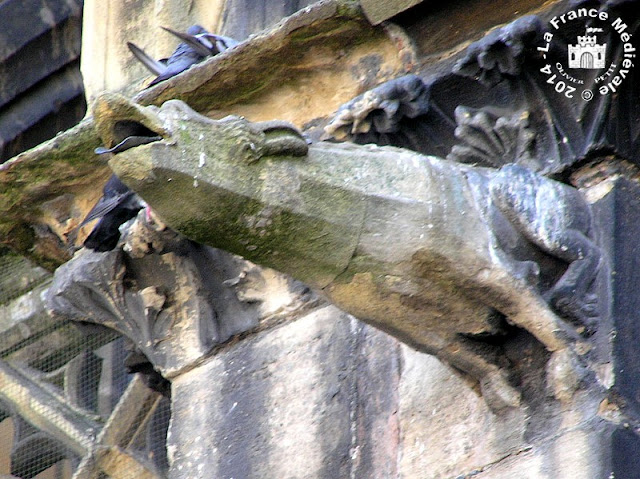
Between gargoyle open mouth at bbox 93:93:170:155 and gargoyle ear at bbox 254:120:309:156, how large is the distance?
19 centimetres

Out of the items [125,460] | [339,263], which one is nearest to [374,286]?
[339,263]

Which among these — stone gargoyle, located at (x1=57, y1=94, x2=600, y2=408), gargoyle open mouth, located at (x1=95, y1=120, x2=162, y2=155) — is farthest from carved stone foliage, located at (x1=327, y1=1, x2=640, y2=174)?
gargoyle open mouth, located at (x1=95, y1=120, x2=162, y2=155)

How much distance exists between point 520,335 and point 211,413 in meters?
0.94

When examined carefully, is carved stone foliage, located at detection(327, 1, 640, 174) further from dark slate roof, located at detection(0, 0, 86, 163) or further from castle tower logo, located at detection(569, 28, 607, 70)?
dark slate roof, located at detection(0, 0, 86, 163)

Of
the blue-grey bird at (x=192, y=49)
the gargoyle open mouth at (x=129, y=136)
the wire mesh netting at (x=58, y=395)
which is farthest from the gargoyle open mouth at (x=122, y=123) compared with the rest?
the wire mesh netting at (x=58, y=395)

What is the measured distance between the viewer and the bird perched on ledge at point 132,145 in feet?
14.2

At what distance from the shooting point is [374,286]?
351 centimetres

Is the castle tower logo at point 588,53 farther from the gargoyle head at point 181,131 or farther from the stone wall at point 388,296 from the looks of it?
the gargoyle head at point 181,131

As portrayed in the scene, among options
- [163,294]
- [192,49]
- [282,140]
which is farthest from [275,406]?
[192,49]

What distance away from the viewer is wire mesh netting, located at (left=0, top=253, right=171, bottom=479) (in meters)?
5.62

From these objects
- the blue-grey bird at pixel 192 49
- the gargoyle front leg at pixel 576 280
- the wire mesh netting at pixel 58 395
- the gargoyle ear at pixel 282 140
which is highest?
the gargoyle ear at pixel 282 140

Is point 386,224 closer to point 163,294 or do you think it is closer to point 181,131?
point 181,131
